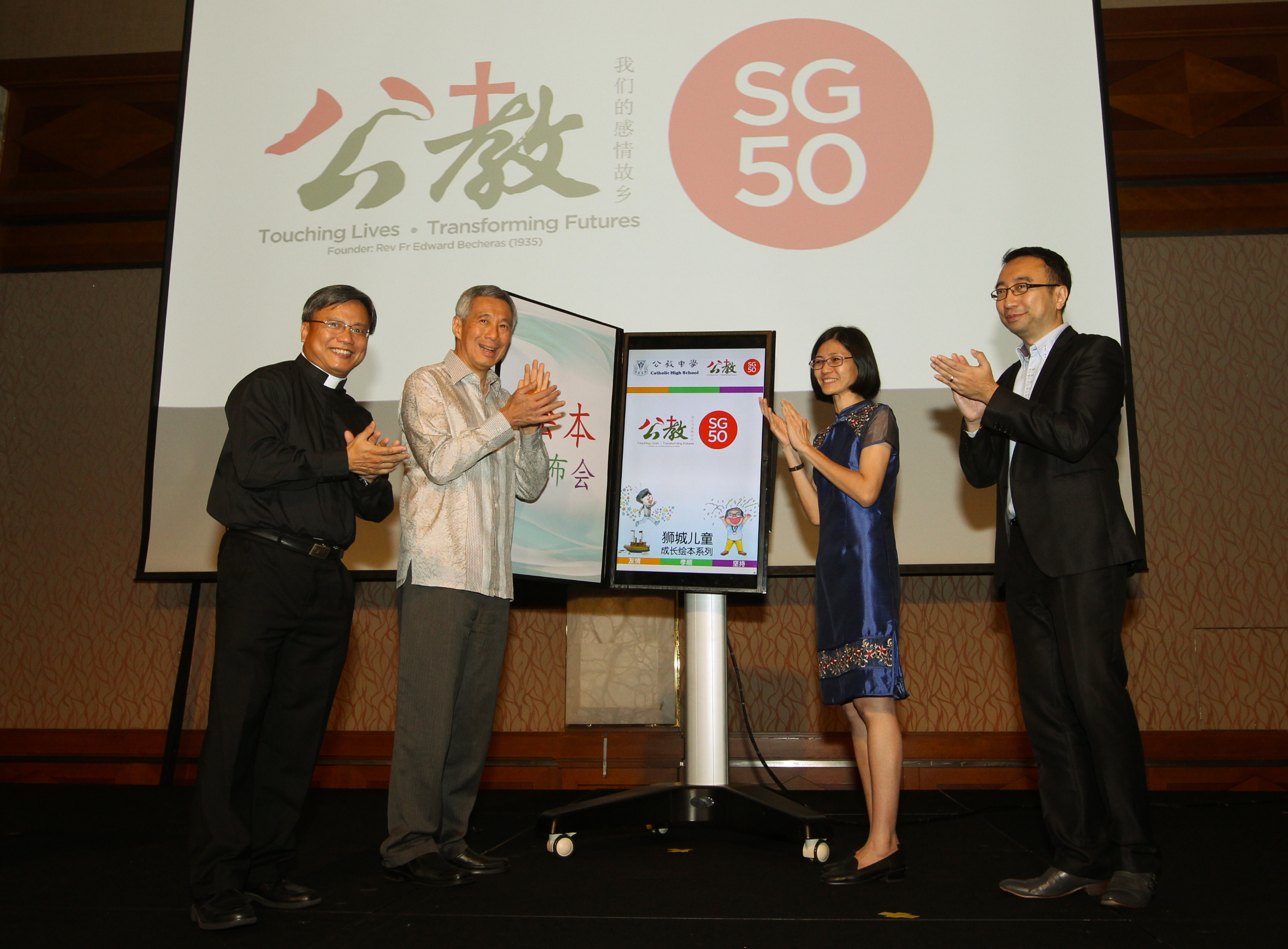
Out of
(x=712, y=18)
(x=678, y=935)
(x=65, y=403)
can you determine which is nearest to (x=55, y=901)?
(x=678, y=935)

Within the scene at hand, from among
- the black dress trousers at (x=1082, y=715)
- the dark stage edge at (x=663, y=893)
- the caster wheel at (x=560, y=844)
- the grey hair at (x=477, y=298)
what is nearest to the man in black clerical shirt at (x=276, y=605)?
the dark stage edge at (x=663, y=893)

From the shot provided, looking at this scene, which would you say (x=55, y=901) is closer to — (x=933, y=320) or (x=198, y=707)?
(x=198, y=707)

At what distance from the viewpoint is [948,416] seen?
3357 millimetres

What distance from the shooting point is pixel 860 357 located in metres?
2.43

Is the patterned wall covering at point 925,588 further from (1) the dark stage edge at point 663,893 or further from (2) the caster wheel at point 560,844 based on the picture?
(2) the caster wheel at point 560,844

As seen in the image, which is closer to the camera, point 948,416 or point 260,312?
point 948,416

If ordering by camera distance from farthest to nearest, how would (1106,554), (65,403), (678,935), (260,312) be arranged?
(65,403) < (260,312) < (1106,554) < (678,935)

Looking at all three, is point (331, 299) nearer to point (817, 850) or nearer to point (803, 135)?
point (817, 850)

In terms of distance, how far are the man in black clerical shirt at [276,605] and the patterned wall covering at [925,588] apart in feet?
5.96

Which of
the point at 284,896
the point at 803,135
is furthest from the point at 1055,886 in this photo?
the point at 803,135

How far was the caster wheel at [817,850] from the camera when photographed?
2414 millimetres

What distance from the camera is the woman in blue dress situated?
2.23m

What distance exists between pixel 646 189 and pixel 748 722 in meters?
2.11

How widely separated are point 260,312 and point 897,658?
2.77 meters
